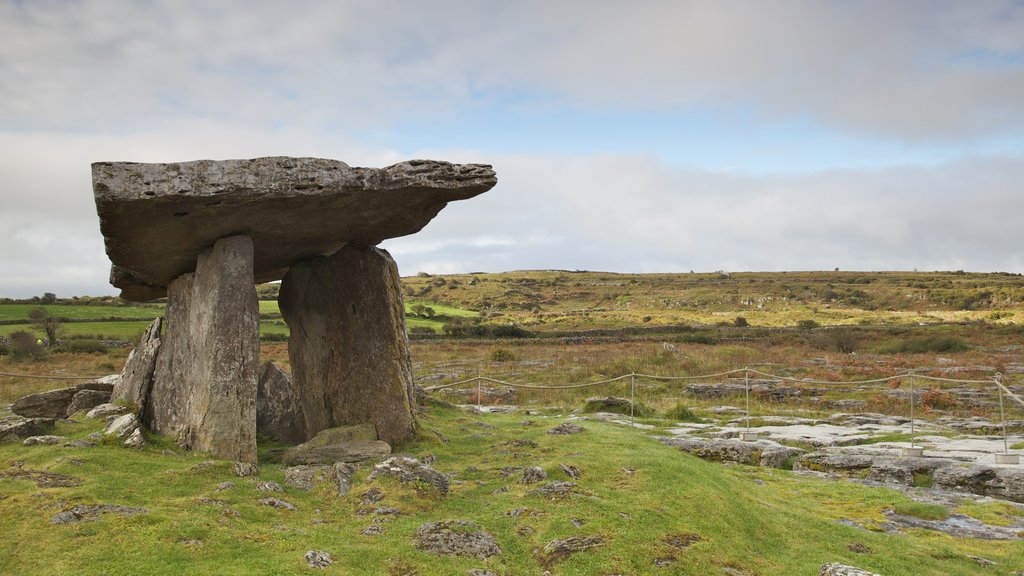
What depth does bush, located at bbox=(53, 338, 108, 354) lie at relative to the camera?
131 ft

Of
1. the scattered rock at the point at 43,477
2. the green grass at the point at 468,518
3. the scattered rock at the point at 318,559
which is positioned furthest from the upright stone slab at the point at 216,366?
the scattered rock at the point at 318,559

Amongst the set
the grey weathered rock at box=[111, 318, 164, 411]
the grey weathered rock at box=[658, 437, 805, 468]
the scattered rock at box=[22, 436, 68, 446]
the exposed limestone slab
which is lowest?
the grey weathered rock at box=[658, 437, 805, 468]

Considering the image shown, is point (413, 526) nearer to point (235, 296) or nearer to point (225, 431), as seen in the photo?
point (225, 431)

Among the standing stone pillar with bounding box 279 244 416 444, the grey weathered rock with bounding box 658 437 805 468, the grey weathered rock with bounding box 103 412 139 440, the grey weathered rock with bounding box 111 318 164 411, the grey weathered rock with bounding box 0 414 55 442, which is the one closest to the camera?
the grey weathered rock with bounding box 0 414 55 442

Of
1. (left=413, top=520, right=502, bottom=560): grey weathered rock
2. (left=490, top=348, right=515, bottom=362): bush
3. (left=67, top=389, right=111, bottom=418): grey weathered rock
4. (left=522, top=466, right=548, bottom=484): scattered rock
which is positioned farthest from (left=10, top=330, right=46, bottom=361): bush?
(left=413, top=520, right=502, bottom=560): grey weathered rock

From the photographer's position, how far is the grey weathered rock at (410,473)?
10.2 meters

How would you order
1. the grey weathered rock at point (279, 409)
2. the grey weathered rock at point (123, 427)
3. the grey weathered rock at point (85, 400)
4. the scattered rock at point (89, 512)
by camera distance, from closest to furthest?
1. the scattered rock at point (89, 512)
2. the grey weathered rock at point (123, 427)
3. the grey weathered rock at point (85, 400)
4. the grey weathered rock at point (279, 409)

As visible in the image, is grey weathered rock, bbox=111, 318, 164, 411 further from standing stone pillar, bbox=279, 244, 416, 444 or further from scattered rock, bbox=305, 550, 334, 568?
scattered rock, bbox=305, 550, 334, 568

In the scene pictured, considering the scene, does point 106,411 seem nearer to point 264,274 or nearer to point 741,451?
point 264,274

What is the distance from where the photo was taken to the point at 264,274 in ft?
54.5

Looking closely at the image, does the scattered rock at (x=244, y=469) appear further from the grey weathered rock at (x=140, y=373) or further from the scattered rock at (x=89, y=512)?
the grey weathered rock at (x=140, y=373)

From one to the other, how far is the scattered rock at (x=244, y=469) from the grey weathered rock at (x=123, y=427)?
2196 mm

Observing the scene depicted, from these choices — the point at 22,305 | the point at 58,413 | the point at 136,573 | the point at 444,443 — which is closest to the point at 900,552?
the point at 444,443

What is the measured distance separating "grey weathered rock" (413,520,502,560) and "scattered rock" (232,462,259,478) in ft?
11.5
